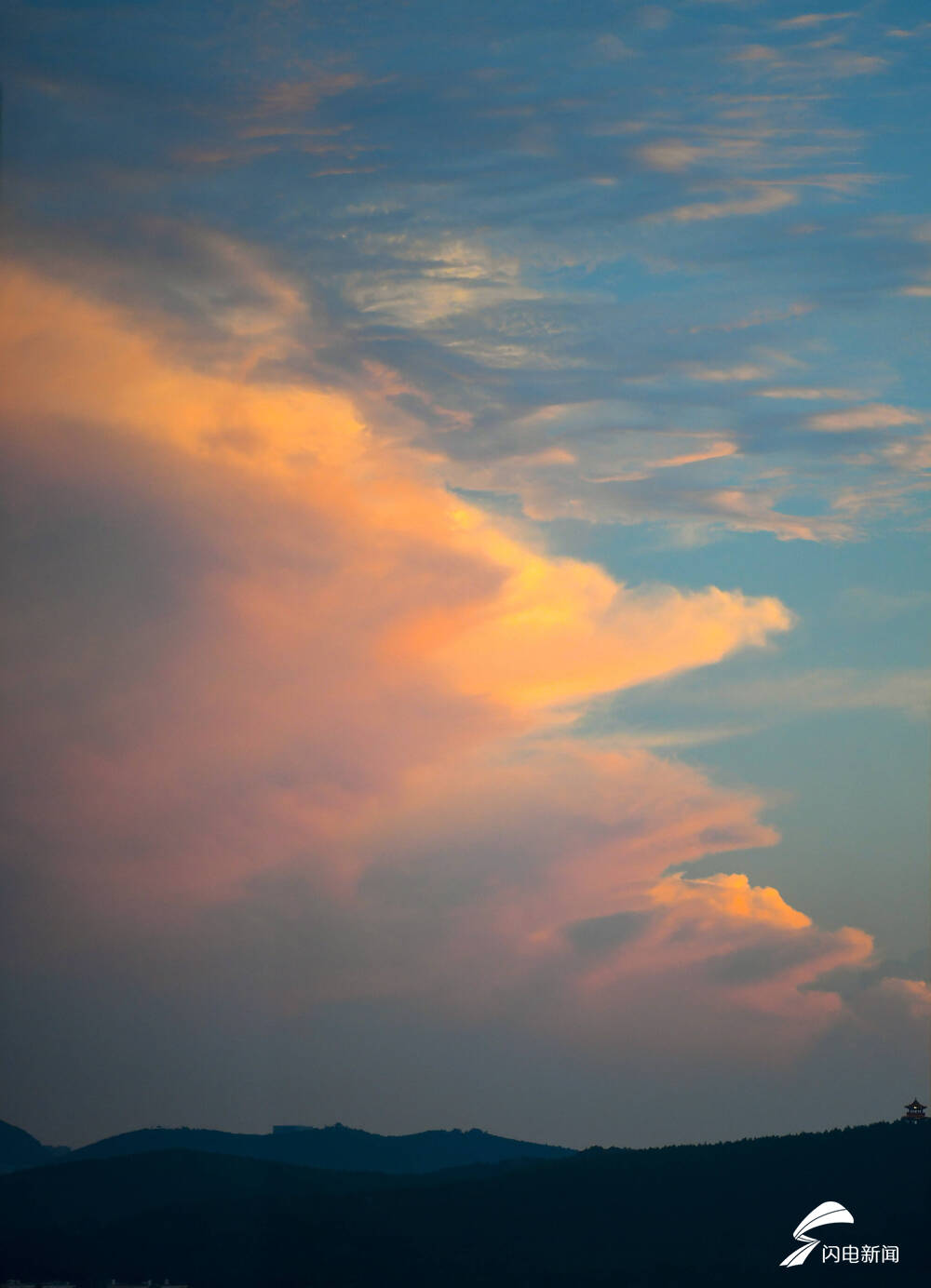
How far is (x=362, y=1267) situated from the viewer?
100m

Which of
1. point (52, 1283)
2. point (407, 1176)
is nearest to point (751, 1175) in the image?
point (407, 1176)

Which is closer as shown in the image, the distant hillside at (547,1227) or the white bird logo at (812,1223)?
the white bird logo at (812,1223)

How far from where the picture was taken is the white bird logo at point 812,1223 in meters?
83.7

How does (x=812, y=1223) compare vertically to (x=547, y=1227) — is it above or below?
below

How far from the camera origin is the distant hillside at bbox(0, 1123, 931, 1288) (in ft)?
285

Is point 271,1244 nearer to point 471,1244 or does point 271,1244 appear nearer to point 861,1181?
point 471,1244

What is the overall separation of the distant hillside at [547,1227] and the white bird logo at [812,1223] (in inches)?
29.1

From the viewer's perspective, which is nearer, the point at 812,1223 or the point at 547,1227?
the point at 812,1223

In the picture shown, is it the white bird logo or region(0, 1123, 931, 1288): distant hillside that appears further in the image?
region(0, 1123, 931, 1288): distant hillside

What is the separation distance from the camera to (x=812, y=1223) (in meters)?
85.9

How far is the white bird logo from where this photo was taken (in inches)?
3295

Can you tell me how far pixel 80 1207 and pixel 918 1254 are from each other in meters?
96.7

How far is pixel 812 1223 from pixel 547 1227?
76.0ft

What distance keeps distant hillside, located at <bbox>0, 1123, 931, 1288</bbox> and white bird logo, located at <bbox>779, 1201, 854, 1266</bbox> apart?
740mm
